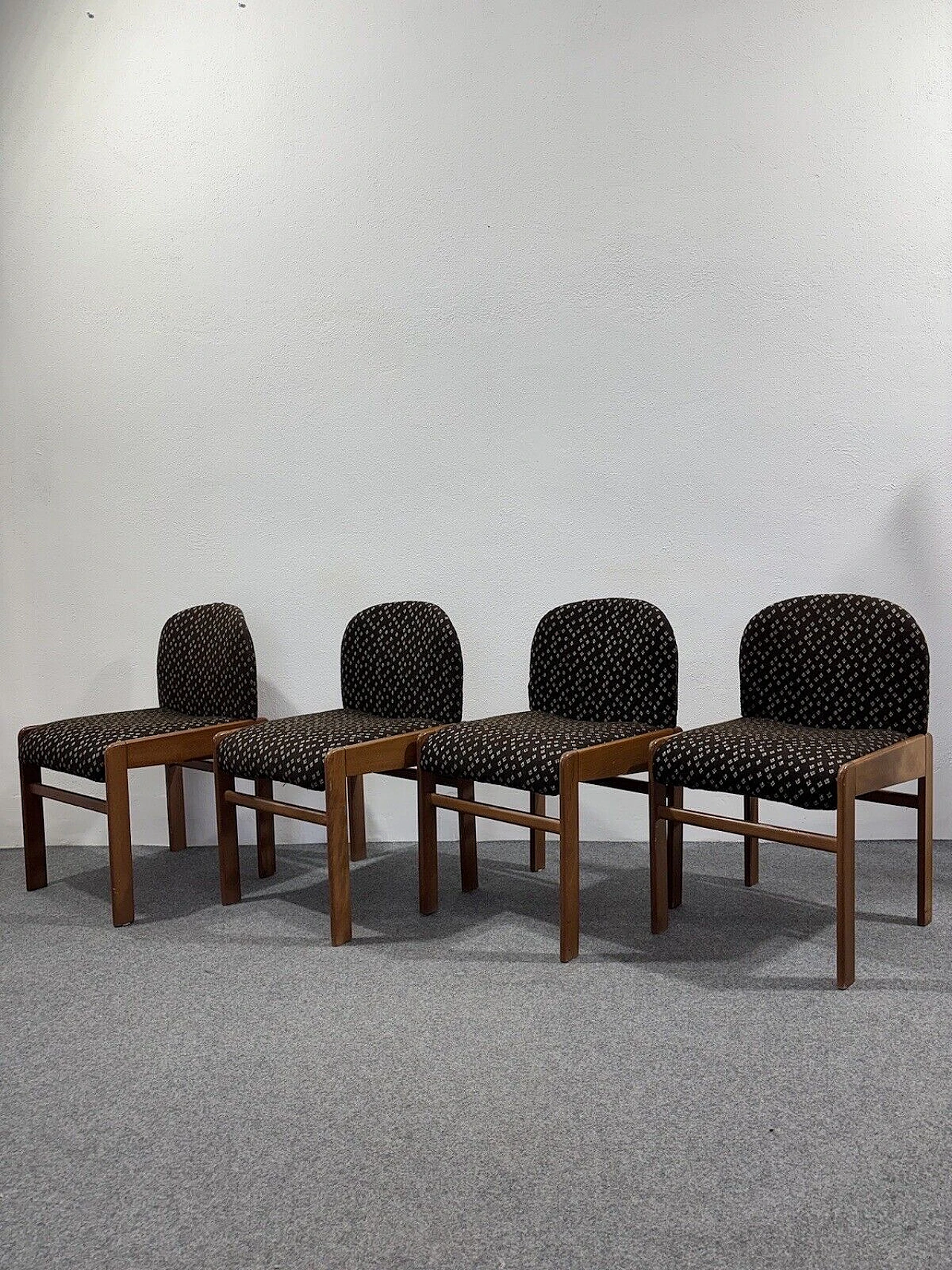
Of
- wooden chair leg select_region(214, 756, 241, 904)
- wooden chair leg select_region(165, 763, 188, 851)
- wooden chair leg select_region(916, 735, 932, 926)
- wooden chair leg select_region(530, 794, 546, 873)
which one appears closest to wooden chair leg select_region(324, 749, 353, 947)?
wooden chair leg select_region(214, 756, 241, 904)

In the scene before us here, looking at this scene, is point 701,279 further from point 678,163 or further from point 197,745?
point 197,745

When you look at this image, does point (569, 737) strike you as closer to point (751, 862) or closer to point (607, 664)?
point (607, 664)

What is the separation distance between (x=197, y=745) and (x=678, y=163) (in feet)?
7.56

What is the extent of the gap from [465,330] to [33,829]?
2015mm

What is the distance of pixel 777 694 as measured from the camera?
2771 millimetres

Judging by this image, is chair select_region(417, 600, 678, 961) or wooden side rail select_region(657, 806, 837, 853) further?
chair select_region(417, 600, 678, 961)

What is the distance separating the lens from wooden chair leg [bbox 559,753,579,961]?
2391mm

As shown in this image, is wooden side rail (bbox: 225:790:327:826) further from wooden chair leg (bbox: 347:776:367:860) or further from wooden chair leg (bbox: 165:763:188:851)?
wooden chair leg (bbox: 165:763:188:851)

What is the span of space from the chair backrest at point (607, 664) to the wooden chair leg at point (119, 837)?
1.12m

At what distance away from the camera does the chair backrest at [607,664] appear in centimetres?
278

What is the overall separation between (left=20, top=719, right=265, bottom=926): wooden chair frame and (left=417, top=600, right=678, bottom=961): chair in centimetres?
70

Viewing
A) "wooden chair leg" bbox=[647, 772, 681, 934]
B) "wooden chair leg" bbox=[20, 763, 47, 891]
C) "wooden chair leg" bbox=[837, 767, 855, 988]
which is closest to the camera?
"wooden chair leg" bbox=[837, 767, 855, 988]

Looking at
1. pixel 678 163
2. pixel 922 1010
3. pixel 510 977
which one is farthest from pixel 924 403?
pixel 510 977

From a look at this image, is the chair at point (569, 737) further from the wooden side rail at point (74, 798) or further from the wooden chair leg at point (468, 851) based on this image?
the wooden side rail at point (74, 798)
